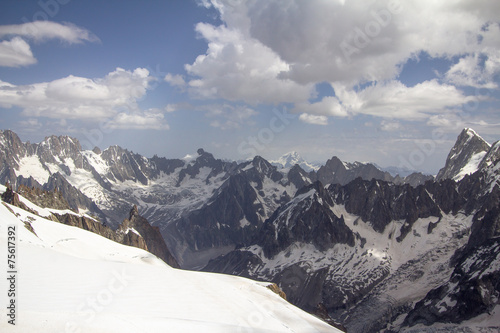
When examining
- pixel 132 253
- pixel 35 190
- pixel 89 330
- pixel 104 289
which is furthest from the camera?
pixel 35 190

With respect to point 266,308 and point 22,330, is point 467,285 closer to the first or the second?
point 266,308

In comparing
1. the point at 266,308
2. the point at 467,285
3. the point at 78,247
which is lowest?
the point at 467,285

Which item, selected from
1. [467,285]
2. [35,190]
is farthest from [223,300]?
[35,190]

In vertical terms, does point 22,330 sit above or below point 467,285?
above

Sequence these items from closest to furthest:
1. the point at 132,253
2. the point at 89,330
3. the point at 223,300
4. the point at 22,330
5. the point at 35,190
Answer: the point at 22,330
the point at 89,330
the point at 223,300
the point at 132,253
the point at 35,190

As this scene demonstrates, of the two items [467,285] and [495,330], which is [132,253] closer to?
[495,330]

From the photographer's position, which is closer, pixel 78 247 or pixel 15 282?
pixel 15 282

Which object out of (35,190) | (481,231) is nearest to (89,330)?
(35,190)
